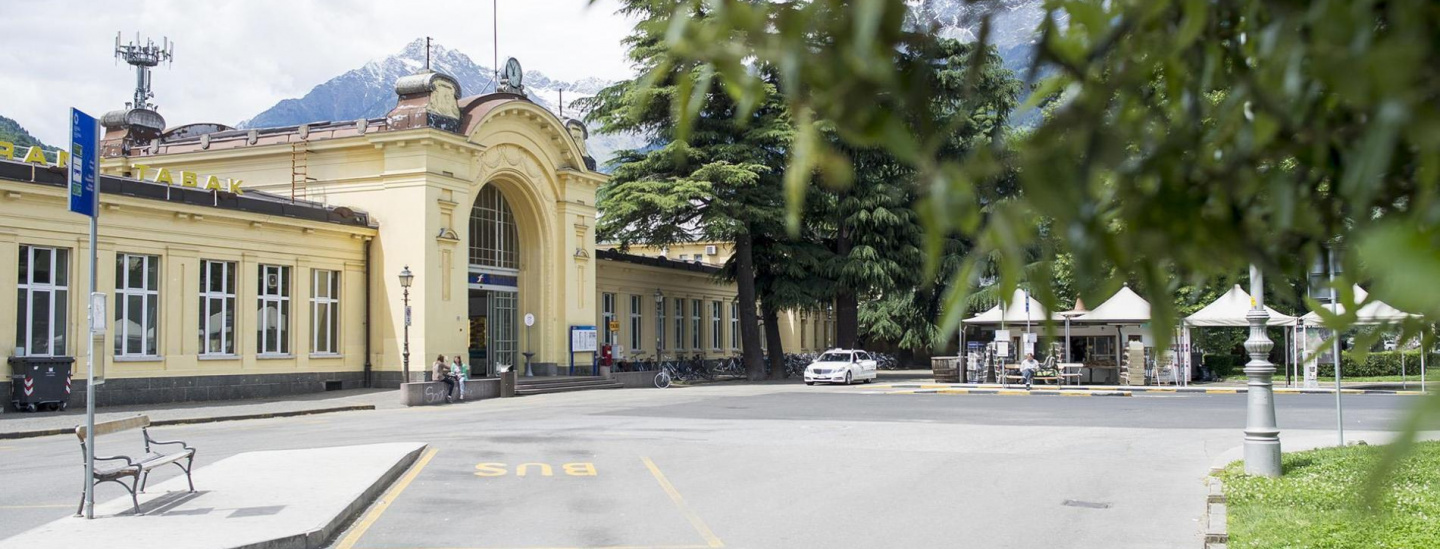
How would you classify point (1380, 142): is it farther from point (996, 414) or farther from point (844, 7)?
point (996, 414)

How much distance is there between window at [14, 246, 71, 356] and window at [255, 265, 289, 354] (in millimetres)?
6375

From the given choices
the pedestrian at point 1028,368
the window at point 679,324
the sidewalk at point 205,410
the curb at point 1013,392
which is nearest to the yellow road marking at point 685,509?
the sidewalk at point 205,410

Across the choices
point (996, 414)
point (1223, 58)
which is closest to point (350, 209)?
point (996, 414)

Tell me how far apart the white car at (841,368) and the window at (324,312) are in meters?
16.9

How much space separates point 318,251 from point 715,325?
2672 cm

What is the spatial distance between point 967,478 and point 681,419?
10.7 meters

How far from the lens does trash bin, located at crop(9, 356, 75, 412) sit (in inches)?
1005

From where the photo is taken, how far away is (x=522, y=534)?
955 centimetres

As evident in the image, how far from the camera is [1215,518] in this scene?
9.80m

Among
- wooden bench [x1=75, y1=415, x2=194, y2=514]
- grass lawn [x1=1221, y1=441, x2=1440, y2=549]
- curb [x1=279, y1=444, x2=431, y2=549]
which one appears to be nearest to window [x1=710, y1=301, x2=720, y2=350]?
curb [x1=279, y1=444, x2=431, y2=549]

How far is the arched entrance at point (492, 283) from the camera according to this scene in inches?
1604

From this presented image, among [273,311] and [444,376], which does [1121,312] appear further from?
[273,311]

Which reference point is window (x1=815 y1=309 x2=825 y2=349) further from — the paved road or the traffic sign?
the traffic sign

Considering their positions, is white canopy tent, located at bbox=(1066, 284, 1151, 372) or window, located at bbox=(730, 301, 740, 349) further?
window, located at bbox=(730, 301, 740, 349)
